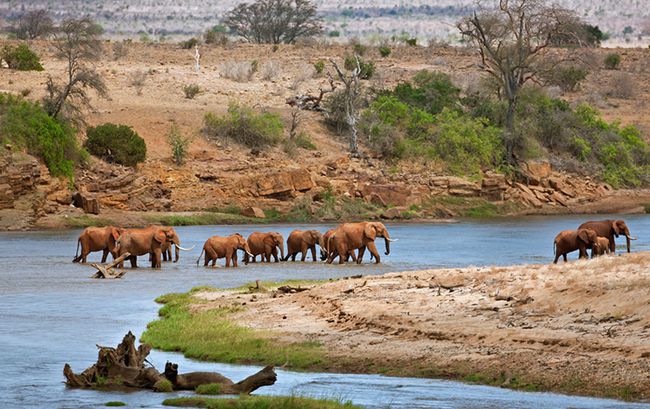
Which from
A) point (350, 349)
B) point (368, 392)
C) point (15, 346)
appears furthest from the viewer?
point (15, 346)

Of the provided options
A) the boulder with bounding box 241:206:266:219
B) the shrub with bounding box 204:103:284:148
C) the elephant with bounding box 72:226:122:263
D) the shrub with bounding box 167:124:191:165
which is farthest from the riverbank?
the shrub with bounding box 204:103:284:148

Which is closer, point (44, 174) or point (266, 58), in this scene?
point (44, 174)

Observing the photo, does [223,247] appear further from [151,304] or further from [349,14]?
[349,14]

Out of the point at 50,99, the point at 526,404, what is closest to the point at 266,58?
the point at 50,99

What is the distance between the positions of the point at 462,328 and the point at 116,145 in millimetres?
42592

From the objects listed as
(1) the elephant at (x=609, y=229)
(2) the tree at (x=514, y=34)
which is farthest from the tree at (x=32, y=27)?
(1) the elephant at (x=609, y=229)

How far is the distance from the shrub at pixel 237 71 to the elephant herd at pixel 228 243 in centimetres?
4067

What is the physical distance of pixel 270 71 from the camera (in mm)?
82375

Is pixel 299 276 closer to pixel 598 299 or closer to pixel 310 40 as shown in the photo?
pixel 598 299

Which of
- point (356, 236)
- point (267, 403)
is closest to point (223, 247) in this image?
point (356, 236)

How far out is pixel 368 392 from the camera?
55.8 feet

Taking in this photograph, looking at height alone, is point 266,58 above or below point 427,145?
above

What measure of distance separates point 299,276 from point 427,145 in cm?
3634

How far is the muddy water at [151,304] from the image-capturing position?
16.8m
